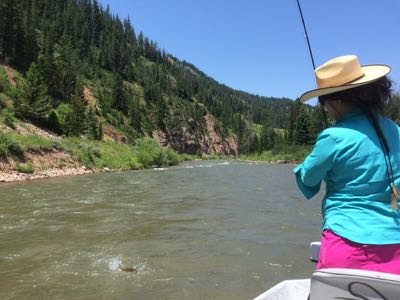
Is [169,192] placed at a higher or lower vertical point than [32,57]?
lower

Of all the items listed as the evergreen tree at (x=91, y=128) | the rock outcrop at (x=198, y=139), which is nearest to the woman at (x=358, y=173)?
the evergreen tree at (x=91, y=128)

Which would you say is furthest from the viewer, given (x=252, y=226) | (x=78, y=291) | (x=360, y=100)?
(x=252, y=226)

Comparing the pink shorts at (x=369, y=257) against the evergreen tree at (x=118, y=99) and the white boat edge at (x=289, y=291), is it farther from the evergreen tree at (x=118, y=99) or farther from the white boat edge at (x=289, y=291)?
the evergreen tree at (x=118, y=99)

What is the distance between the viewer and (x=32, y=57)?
62625 millimetres

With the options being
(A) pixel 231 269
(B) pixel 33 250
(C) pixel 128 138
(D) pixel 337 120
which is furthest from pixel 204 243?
(C) pixel 128 138

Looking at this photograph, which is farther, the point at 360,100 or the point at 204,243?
the point at 204,243

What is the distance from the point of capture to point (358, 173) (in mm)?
2645

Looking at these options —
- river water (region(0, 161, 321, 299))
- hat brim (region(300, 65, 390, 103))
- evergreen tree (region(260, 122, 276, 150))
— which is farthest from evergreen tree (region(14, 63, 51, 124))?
evergreen tree (region(260, 122, 276, 150))

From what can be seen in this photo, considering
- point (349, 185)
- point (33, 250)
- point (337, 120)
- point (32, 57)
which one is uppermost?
point (32, 57)

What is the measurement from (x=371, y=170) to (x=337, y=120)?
416mm

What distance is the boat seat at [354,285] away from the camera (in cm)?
240

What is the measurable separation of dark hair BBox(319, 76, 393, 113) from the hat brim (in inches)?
1.8

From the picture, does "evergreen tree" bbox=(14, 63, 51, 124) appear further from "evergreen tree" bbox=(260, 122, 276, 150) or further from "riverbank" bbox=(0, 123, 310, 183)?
"evergreen tree" bbox=(260, 122, 276, 150)

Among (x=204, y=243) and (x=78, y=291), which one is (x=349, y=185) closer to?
(x=78, y=291)
